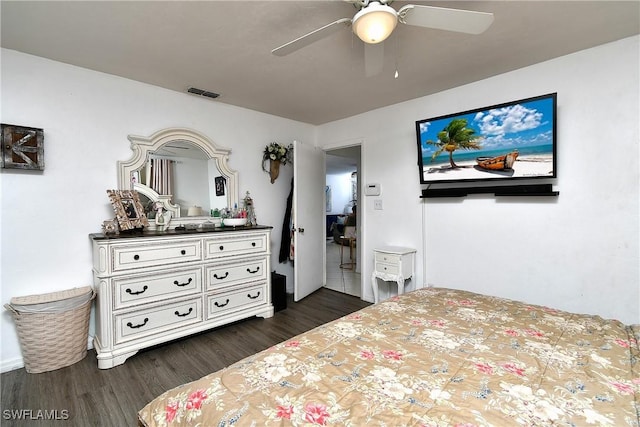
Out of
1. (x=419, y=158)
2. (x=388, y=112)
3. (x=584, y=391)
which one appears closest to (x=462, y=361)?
(x=584, y=391)

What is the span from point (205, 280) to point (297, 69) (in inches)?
83.3

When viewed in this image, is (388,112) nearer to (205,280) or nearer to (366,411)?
(205,280)

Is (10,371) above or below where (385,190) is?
below

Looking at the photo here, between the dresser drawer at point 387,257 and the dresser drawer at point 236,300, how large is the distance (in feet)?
4.30

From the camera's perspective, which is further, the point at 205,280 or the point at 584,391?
the point at 205,280

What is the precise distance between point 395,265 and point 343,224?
5716 mm

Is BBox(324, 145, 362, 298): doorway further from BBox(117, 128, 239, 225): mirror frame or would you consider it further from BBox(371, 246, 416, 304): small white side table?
BBox(117, 128, 239, 225): mirror frame

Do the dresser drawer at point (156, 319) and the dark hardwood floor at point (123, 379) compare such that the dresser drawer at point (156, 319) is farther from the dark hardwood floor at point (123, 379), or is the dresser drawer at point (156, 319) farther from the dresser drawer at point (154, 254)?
the dresser drawer at point (154, 254)

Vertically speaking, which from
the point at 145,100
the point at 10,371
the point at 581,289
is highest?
the point at 145,100

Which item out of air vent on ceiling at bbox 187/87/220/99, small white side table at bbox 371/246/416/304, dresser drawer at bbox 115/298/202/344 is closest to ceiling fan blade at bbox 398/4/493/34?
small white side table at bbox 371/246/416/304

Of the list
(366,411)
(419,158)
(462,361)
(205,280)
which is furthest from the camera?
(419,158)

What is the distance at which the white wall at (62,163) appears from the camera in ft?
7.25

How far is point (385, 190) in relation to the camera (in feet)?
11.6

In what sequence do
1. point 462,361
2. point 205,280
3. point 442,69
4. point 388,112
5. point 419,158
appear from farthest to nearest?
point 388,112
point 419,158
point 205,280
point 442,69
point 462,361
